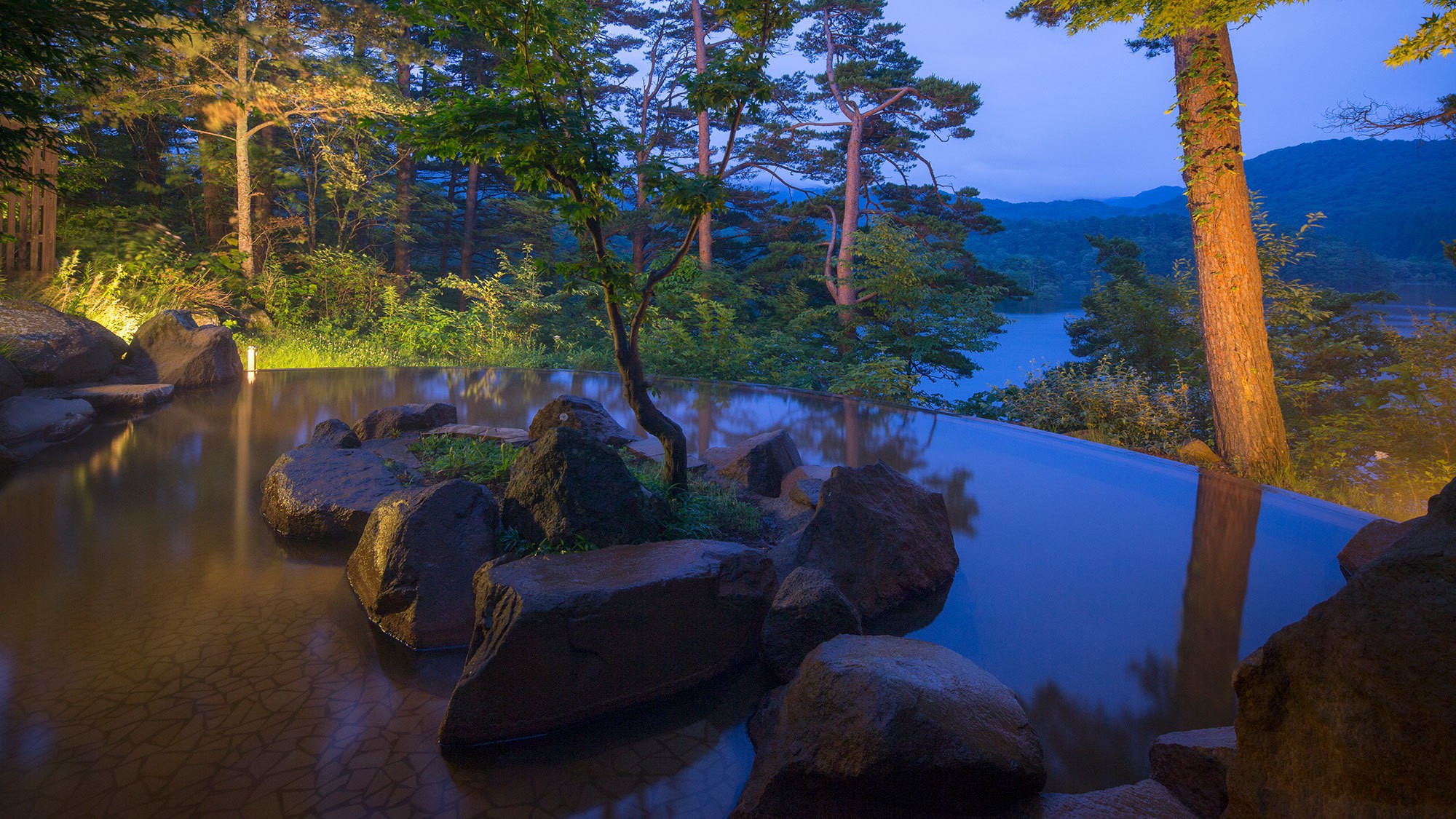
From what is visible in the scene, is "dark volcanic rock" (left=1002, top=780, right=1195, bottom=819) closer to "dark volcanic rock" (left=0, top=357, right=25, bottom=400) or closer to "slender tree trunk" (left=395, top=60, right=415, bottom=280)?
"dark volcanic rock" (left=0, top=357, right=25, bottom=400)

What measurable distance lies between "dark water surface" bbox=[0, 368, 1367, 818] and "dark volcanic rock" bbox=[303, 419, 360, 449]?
52 cm

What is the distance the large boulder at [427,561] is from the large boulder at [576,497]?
0.17 metres

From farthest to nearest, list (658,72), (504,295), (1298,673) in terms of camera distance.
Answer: (658,72), (504,295), (1298,673)

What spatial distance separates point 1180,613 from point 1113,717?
1010 mm

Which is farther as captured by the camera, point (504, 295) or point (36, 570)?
point (504, 295)

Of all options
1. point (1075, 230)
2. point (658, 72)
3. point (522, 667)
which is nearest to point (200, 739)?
point (522, 667)

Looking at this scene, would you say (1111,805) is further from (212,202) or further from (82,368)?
(212,202)

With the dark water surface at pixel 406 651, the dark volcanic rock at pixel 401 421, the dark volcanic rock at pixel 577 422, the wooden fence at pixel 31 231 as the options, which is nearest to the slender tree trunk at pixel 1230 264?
the dark water surface at pixel 406 651

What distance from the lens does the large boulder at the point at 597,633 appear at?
2.27 metres

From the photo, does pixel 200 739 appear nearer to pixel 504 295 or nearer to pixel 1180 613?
pixel 1180 613

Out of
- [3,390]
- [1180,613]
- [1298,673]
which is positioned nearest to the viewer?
[1298,673]

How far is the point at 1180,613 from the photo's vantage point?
3.11 metres

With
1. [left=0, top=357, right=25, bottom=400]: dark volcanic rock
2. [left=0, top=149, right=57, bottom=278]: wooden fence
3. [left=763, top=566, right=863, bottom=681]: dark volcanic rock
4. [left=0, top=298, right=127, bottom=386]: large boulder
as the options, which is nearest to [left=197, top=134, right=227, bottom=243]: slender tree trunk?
→ [left=0, top=149, right=57, bottom=278]: wooden fence

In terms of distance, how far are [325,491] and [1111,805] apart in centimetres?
406
